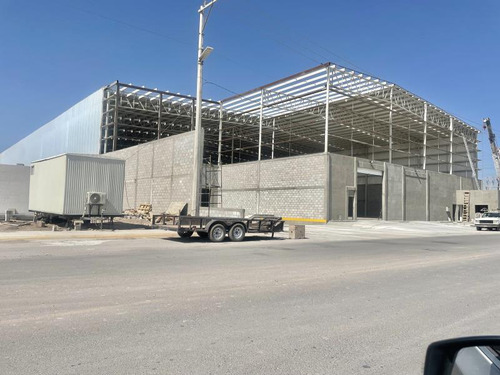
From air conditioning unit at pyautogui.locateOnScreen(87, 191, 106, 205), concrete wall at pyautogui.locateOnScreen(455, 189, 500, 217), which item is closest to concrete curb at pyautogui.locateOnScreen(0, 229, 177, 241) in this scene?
air conditioning unit at pyautogui.locateOnScreen(87, 191, 106, 205)

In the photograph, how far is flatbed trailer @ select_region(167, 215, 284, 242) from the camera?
1742 cm

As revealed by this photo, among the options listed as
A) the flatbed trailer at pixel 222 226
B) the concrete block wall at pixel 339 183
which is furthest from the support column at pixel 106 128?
the flatbed trailer at pixel 222 226

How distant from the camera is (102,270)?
31.8 feet

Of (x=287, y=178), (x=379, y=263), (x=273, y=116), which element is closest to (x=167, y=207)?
(x=287, y=178)

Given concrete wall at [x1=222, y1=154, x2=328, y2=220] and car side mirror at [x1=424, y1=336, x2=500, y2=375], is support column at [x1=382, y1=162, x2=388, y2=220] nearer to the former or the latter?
concrete wall at [x1=222, y1=154, x2=328, y2=220]

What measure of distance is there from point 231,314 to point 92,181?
60.2ft

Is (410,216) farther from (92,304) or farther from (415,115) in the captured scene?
(92,304)

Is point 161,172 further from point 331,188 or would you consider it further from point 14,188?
point 331,188

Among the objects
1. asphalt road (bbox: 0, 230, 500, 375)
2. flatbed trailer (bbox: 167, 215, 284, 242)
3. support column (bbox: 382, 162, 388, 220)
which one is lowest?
asphalt road (bbox: 0, 230, 500, 375)

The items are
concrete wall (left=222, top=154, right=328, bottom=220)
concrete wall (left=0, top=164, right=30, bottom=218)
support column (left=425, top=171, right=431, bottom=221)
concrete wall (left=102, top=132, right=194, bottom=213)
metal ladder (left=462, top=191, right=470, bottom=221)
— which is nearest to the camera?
concrete wall (left=0, top=164, right=30, bottom=218)

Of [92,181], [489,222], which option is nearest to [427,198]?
[489,222]

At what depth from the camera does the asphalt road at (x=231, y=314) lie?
4289 millimetres

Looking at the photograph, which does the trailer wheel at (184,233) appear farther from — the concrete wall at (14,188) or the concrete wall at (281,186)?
the concrete wall at (281,186)

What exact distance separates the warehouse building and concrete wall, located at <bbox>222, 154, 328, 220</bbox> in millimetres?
105
